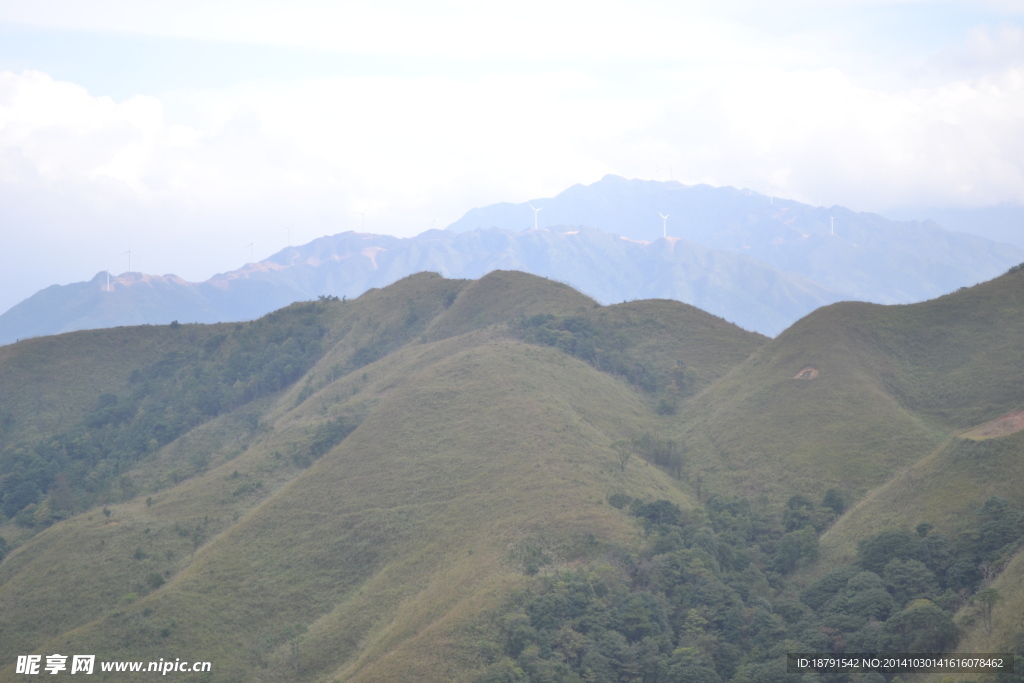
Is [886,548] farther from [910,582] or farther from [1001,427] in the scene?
[1001,427]

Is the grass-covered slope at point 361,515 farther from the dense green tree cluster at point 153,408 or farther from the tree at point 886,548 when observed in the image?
the tree at point 886,548

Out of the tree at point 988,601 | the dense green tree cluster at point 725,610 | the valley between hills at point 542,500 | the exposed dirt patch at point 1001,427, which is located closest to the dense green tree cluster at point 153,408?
the valley between hills at point 542,500

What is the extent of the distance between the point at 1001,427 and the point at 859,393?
22.7 metres

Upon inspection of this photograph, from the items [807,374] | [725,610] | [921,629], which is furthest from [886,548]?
[807,374]

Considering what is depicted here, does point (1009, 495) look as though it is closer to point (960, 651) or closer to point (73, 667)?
point (960, 651)

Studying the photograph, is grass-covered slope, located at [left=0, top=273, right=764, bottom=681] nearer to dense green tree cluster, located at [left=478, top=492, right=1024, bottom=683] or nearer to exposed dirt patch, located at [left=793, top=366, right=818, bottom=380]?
dense green tree cluster, located at [left=478, top=492, right=1024, bottom=683]

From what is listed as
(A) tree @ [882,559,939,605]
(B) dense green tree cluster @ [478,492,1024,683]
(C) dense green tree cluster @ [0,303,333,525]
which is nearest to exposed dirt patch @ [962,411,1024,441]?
(B) dense green tree cluster @ [478,492,1024,683]

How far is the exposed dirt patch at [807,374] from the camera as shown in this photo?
4230 inches

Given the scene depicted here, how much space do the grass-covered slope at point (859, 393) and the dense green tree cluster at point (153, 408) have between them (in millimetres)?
56100

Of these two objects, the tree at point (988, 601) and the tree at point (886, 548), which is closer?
the tree at point (988, 601)

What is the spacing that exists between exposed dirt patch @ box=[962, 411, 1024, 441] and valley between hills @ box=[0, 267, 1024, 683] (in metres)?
0.41

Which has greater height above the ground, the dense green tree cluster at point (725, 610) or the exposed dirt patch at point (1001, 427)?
the exposed dirt patch at point (1001, 427)

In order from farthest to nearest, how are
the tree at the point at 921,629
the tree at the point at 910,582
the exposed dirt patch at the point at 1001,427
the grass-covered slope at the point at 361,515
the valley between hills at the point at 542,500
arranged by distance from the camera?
1. the exposed dirt patch at the point at 1001,427
2. the grass-covered slope at the point at 361,515
3. the tree at the point at 910,582
4. the valley between hills at the point at 542,500
5. the tree at the point at 921,629

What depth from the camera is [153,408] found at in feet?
470
